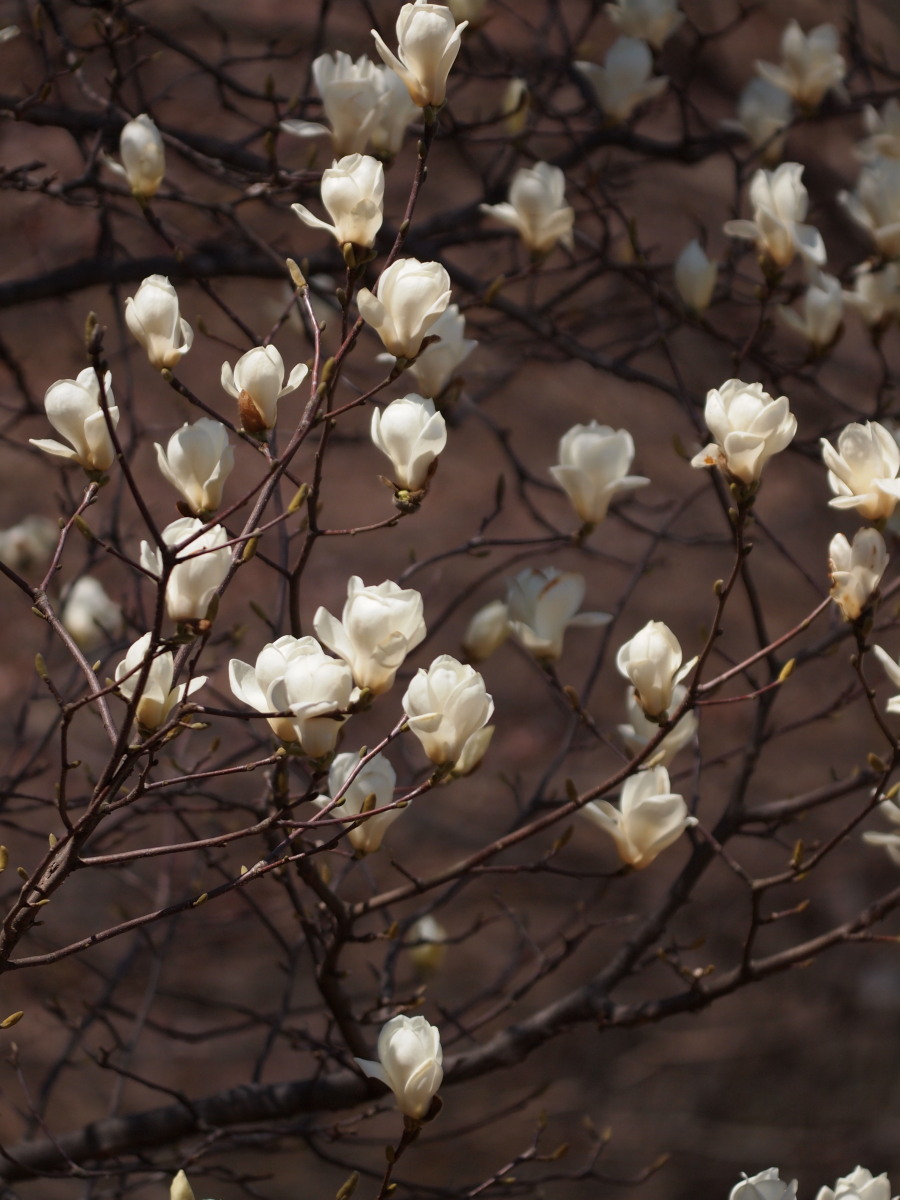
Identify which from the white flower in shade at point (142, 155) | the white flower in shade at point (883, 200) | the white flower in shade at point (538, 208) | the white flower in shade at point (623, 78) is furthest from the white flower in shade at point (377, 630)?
the white flower in shade at point (623, 78)

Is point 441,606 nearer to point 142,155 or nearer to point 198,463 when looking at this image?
point 142,155

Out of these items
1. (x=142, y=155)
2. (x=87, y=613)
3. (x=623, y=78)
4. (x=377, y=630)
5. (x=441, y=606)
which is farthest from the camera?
(x=441, y=606)

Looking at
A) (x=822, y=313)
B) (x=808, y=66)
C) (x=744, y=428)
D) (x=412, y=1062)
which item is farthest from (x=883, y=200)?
(x=412, y=1062)

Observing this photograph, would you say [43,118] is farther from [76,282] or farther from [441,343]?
[441,343]

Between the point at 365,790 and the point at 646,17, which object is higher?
the point at 646,17

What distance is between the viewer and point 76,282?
1226 millimetres

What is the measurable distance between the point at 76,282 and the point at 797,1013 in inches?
81.0

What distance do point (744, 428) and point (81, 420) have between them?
38 centimetres

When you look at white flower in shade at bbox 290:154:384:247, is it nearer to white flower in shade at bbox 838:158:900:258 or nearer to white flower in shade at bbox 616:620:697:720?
white flower in shade at bbox 616:620:697:720

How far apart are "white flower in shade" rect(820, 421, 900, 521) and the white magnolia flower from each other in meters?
0.34

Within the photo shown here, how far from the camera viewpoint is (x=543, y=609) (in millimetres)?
927

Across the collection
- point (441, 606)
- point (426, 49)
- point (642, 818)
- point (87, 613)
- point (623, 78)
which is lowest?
point (441, 606)

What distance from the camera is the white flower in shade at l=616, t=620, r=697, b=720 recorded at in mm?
721

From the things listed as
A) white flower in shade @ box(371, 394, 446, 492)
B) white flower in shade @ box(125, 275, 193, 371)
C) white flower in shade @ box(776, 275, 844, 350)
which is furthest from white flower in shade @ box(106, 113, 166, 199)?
white flower in shade @ box(776, 275, 844, 350)
